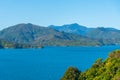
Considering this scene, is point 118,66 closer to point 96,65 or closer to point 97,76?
point 97,76

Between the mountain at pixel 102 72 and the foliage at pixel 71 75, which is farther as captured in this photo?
the foliage at pixel 71 75

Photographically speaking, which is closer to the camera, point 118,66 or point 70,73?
point 118,66

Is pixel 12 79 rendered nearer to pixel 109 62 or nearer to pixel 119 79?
pixel 109 62

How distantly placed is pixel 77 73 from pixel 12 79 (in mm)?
40042

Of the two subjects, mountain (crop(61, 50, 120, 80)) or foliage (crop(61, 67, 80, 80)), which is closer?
mountain (crop(61, 50, 120, 80))

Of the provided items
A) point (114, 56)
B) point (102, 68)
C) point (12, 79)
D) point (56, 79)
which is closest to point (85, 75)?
point (102, 68)

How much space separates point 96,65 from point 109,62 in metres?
2.38

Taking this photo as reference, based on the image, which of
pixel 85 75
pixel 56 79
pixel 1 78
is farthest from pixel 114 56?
pixel 1 78

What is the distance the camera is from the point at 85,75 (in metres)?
36.9

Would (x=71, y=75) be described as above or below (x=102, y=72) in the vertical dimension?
below

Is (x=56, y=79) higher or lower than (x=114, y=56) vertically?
lower

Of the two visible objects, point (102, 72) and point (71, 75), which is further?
point (71, 75)

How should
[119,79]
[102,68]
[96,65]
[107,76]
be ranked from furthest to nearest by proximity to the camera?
1. [96,65]
2. [102,68]
3. [107,76]
4. [119,79]

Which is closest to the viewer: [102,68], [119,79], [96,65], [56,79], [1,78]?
[119,79]
